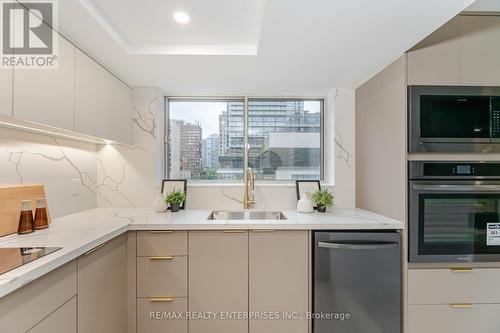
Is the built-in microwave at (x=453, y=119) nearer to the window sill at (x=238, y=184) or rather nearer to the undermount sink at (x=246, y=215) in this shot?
the window sill at (x=238, y=184)

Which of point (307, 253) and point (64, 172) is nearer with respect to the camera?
point (307, 253)

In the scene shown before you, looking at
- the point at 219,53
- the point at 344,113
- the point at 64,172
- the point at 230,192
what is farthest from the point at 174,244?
the point at 344,113

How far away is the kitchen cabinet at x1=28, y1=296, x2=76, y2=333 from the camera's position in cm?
94

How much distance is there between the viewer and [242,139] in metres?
2.47

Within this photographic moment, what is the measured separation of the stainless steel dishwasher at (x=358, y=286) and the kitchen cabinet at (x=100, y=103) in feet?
5.68

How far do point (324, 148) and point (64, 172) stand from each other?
228 centimetres

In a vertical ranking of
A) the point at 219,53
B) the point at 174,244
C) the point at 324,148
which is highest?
the point at 219,53

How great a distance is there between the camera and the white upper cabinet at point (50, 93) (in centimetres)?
107

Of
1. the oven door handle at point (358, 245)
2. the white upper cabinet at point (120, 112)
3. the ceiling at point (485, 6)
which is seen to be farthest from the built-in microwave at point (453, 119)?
the white upper cabinet at point (120, 112)

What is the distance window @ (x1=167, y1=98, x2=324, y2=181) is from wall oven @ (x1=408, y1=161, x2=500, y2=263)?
3.24 feet

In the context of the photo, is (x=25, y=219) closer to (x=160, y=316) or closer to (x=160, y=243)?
(x=160, y=243)

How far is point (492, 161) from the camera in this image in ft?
5.21

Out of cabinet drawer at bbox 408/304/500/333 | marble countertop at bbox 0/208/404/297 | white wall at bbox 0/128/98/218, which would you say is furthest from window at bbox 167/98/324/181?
cabinet drawer at bbox 408/304/500/333

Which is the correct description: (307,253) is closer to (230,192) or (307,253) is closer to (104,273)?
(230,192)
